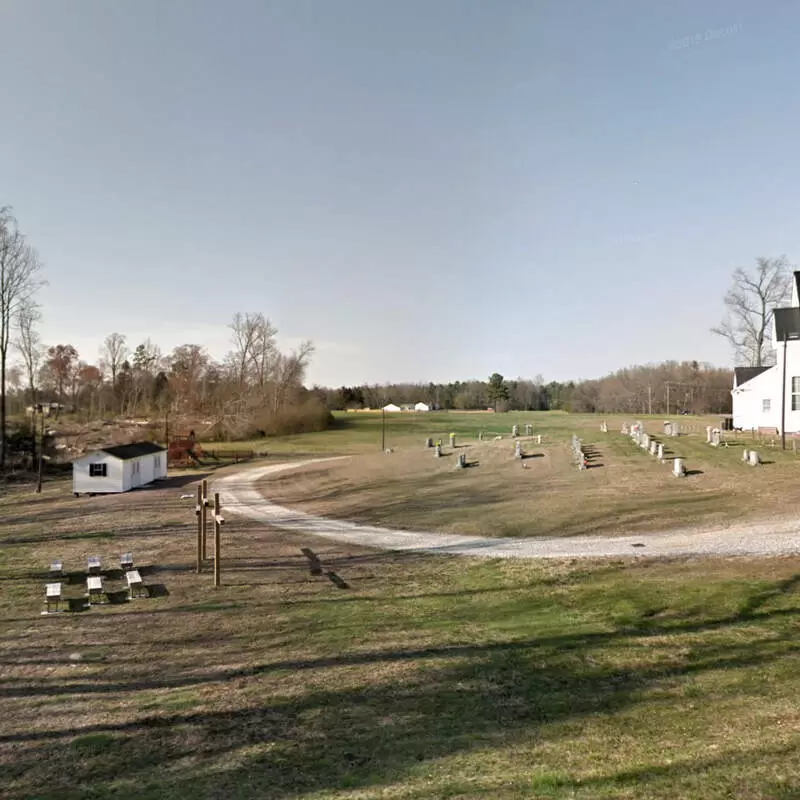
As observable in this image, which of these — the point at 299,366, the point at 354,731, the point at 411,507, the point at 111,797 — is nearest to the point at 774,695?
the point at 354,731

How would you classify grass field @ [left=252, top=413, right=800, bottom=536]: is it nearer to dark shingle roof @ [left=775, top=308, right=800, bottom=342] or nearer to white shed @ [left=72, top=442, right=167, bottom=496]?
dark shingle roof @ [left=775, top=308, right=800, bottom=342]

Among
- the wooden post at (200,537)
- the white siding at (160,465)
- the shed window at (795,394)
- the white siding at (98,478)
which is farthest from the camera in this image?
the white siding at (160,465)

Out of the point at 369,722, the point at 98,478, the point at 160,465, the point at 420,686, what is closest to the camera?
the point at 369,722

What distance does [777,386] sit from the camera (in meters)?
34.6

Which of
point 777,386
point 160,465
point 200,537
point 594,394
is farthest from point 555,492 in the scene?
point 594,394

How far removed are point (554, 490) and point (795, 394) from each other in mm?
16958

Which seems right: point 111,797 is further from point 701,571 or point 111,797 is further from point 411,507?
point 411,507

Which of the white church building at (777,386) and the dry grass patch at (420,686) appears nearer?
the dry grass patch at (420,686)

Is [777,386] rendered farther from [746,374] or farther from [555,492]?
[555,492]

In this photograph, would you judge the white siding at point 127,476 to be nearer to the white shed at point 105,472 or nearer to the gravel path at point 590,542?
the white shed at point 105,472

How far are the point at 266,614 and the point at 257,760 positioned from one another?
519 centimetres

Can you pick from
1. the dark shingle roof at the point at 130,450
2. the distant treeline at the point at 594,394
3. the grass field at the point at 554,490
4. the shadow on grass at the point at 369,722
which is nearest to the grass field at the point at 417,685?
the shadow on grass at the point at 369,722

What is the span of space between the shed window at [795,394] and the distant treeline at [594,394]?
5596cm

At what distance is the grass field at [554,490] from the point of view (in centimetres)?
1820
